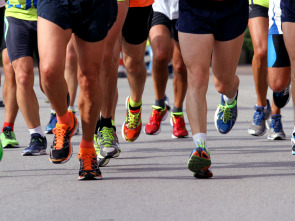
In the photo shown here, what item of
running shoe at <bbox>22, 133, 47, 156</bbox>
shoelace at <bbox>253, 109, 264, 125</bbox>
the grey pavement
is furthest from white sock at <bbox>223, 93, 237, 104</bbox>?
running shoe at <bbox>22, 133, 47, 156</bbox>

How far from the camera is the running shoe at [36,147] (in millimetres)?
7457

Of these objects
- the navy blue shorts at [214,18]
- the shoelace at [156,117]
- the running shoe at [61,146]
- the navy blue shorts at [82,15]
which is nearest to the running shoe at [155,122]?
the shoelace at [156,117]

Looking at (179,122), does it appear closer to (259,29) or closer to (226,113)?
(226,113)

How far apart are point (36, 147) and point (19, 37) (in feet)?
3.31

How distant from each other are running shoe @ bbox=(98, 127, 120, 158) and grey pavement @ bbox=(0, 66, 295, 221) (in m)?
0.12

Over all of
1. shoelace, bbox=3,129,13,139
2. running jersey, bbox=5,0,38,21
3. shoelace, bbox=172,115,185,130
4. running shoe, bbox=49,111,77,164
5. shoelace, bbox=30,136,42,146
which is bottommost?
shoelace, bbox=172,115,185,130

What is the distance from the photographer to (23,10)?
7355mm

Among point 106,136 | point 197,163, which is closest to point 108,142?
point 106,136

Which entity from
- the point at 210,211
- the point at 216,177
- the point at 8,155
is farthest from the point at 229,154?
the point at 210,211

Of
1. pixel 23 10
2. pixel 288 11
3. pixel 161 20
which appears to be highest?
pixel 288 11

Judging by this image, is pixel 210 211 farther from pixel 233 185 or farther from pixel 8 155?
pixel 8 155

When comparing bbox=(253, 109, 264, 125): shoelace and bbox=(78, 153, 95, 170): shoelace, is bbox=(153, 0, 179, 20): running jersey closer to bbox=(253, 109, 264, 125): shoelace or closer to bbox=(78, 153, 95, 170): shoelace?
bbox=(253, 109, 264, 125): shoelace

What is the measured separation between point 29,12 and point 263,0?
235 cm

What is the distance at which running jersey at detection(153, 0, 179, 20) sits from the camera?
28.1 feet
